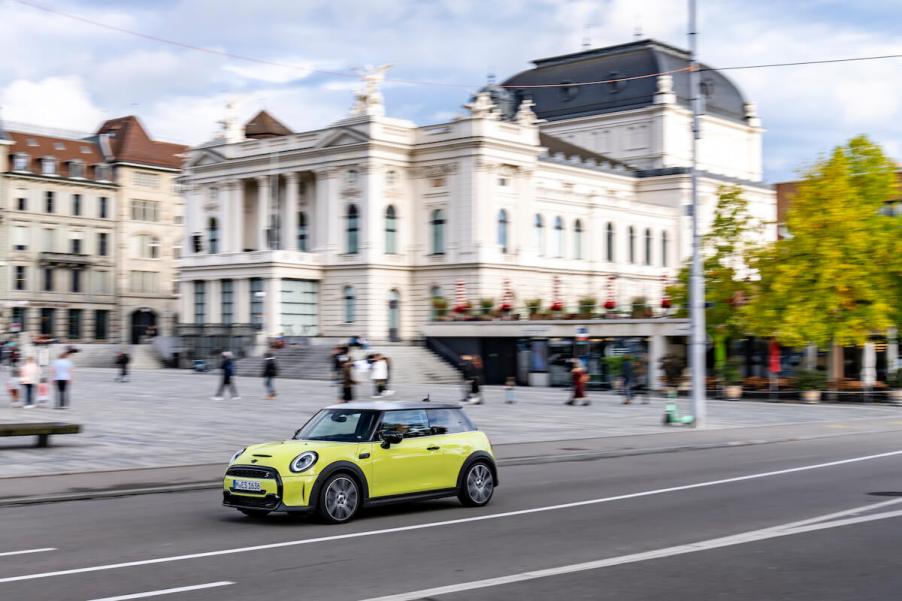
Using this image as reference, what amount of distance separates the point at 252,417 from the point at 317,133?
50.6m

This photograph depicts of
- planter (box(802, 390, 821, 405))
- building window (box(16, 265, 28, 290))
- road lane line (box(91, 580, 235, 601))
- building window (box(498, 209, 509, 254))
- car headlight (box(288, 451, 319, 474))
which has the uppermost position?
building window (box(498, 209, 509, 254))

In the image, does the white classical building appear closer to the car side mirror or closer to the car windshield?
the car windshield

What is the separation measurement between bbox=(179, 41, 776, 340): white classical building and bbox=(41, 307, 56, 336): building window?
Result: 13471mm

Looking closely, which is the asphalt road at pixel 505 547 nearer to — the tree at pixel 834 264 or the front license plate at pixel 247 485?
the front license plate at pixel 247 485

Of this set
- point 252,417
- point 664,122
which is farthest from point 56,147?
point 252,417

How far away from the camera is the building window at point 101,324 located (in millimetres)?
98188

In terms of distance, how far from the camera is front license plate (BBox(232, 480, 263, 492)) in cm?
Result: 1366

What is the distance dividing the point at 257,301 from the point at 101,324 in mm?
28228

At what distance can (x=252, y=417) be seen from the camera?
34625mm

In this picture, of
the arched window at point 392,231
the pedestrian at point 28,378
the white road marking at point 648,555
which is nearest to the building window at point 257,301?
the arched window at point 392,231

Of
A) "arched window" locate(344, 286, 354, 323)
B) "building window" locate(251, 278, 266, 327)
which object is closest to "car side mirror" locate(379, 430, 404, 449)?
"building window" locate(251, 278, 266, 327)

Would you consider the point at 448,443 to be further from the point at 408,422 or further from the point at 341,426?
the point at 341,426

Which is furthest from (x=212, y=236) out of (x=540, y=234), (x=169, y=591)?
(x=169, y=591)

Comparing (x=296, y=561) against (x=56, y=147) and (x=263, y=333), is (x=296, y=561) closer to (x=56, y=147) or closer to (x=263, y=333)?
(x=263, y=333)
